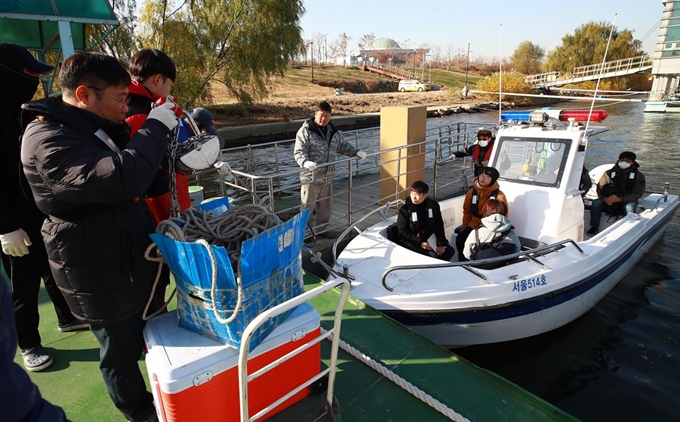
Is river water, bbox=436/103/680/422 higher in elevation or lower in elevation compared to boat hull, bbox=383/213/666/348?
lower

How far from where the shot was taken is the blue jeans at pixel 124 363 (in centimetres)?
190

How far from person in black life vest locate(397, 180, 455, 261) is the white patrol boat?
309mm

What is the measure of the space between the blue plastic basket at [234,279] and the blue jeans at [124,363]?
0.78 feet

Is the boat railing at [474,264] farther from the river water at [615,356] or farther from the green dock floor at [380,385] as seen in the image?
the river water at [615,356]

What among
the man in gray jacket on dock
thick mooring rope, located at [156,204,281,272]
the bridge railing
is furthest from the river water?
the bridge railing

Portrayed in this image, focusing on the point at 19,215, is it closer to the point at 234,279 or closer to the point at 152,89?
the point at 152,89

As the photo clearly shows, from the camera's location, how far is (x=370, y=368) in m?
2.86

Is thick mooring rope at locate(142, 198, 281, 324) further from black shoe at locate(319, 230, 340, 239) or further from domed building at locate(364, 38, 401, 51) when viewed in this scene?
domed building at locate(364, 38, 401, 51)

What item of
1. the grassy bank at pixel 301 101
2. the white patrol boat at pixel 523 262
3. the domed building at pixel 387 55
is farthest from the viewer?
the domed building at pixel 387 55

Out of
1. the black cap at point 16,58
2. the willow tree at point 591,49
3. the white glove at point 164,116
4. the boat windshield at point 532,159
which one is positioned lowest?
the boat windshield at point 532,159

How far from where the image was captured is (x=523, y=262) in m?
4.24

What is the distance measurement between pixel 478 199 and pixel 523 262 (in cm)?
104

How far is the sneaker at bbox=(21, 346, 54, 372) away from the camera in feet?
9.04

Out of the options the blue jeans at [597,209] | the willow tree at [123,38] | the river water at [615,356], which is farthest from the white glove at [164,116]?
the willow tree at [123,38]
